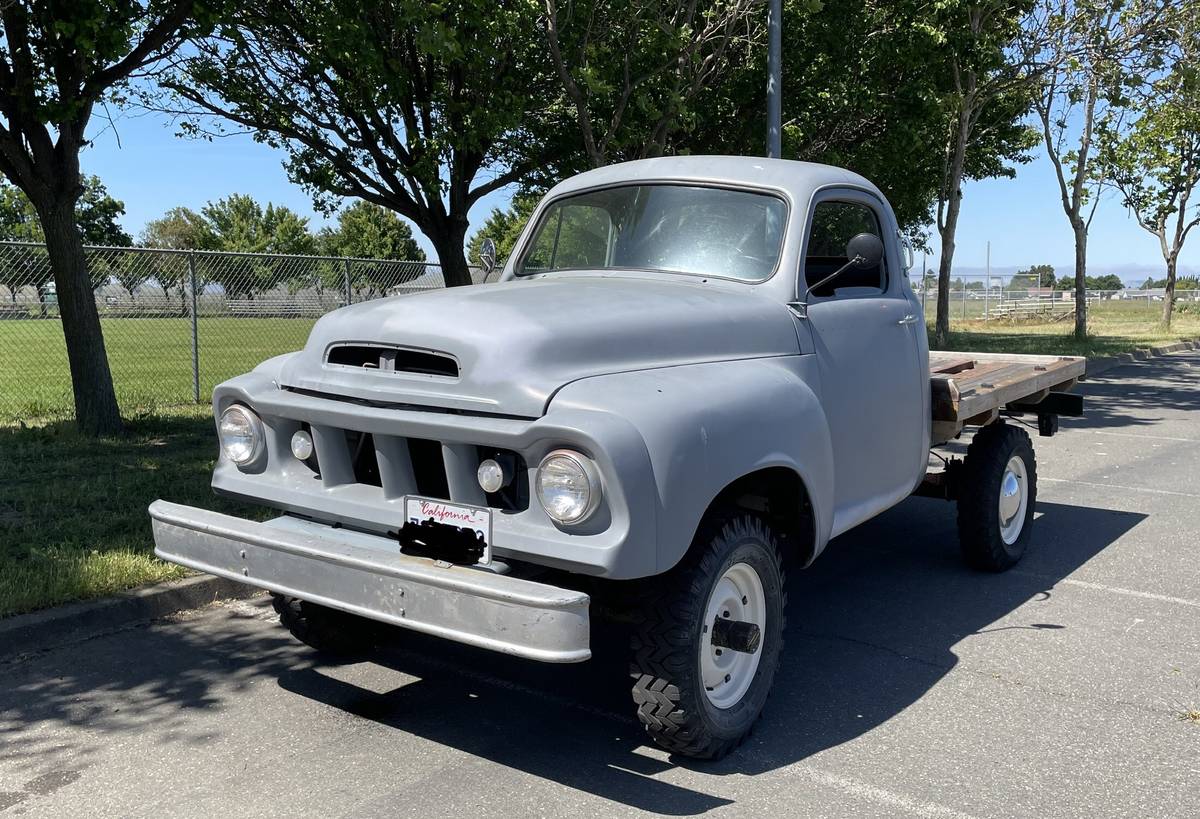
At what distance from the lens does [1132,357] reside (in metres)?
21.8

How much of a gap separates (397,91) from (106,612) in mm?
8182

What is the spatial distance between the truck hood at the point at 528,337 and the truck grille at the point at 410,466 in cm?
16

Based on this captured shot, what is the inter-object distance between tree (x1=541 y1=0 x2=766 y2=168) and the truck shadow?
7.39m

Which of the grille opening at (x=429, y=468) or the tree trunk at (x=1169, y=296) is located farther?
the tree trunk at (x=1169, y=296)

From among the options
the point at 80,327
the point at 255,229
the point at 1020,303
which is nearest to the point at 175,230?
the point at 255,229

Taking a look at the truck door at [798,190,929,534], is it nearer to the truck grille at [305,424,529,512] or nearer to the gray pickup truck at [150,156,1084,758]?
the gray pickup truck at [150,156,1084,758]

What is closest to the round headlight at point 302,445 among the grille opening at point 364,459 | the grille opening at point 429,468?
the grille opening at point 364,459

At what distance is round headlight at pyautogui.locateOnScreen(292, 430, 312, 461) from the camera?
3.96m

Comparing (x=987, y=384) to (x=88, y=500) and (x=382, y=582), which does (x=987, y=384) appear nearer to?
(x=382, y=582)

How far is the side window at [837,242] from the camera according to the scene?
4.89 meters

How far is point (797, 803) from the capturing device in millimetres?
3438

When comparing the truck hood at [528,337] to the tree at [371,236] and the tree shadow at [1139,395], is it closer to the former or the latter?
the tree shadow at [1139,395]

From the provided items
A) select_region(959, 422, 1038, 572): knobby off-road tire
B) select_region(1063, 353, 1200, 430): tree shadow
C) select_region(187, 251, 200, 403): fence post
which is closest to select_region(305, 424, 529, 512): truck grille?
select_region(959, 422, 1038, 572): knobby off-road tire

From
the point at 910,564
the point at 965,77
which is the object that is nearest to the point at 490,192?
the point at 965,77
